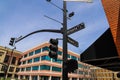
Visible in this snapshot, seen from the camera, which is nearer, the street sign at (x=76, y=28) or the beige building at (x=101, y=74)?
the street sign at (x=76, y=28)

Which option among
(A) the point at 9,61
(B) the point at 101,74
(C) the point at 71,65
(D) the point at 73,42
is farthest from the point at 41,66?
(B) the point at 101,74

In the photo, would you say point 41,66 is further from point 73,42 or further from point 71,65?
point 71,65

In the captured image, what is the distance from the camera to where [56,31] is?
340 inches

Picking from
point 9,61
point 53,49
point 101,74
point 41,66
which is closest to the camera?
point 53,49

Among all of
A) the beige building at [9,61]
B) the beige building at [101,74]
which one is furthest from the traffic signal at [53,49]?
the beige building at [101,74]

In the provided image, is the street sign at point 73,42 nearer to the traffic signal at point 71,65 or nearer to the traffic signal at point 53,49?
the traffic signal at point 53,49

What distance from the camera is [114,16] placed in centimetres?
678

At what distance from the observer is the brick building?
21.0 feet

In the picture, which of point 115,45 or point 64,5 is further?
point 64,5

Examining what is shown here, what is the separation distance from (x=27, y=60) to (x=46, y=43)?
61.4ft

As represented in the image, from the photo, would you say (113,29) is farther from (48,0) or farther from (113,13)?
(48,0)

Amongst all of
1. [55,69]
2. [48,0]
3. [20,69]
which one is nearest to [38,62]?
[55,69]

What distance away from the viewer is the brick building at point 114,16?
6.40 metres

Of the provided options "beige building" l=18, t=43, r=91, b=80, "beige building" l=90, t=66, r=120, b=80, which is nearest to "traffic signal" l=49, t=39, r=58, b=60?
"beige building" l=18, t=43, r=91, b=80
